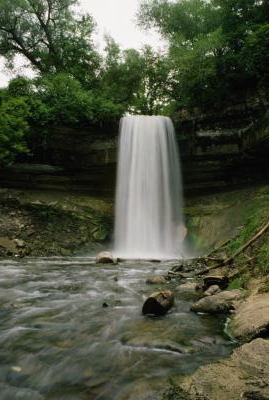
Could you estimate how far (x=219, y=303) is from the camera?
13.8ft

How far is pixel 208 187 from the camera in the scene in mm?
17078

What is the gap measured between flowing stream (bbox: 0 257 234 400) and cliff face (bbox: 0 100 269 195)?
451 inches

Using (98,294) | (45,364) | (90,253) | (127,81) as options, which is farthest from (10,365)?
(127,81)

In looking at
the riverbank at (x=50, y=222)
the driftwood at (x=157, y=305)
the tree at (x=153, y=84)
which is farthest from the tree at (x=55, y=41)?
the driftwood at (x=157, y=305)

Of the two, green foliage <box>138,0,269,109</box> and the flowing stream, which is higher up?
green foliage <box>138,0,269,109</box>

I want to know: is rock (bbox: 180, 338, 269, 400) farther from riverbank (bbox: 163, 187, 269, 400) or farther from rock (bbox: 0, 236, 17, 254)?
rock (bbox: 0, 236, 17, 254)

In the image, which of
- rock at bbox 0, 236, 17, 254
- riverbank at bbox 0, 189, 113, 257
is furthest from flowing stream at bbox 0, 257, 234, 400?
riverbank at bbox 0, 189, 113, 257

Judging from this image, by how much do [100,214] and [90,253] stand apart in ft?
9.41

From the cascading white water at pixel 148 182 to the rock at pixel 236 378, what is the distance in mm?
13709

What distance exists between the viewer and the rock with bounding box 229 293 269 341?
3021mm

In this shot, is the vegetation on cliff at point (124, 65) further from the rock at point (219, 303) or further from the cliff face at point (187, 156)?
the rock at point (219, 303)

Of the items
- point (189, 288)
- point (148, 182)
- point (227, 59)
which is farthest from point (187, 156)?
point (189, 288)

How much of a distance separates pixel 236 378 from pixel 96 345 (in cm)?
156

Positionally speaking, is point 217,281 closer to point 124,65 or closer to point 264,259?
point 264,259
